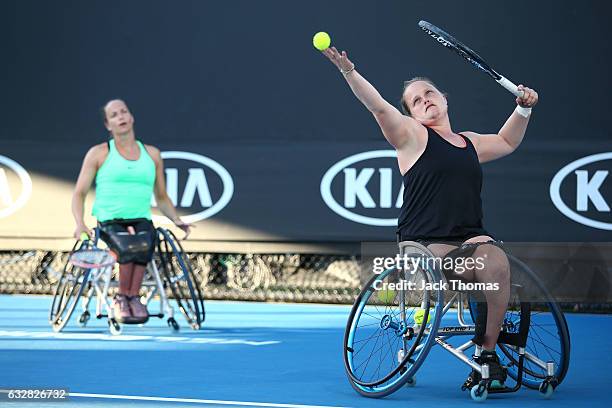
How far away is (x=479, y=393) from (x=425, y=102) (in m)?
1.08

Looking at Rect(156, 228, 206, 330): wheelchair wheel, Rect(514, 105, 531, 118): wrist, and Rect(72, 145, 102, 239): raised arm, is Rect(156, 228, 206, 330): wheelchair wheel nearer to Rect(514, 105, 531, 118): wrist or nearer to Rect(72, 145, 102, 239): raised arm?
Rect(72, 145, 102, 239): raised arm

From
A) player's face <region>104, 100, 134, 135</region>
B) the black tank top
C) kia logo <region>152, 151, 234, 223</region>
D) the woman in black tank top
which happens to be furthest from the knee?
kia logo <region>152, 151, 234, 223</region>

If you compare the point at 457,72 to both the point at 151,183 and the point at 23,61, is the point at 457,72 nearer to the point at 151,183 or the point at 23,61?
the point at 151,183

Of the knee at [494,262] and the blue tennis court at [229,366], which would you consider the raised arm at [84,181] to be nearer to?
the blue tennis court at [229,366]

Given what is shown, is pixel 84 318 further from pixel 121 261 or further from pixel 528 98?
pixel 528 98

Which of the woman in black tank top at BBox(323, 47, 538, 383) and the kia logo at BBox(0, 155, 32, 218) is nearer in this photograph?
the woman in black tank top at BBox(323, 47, 538, 383)

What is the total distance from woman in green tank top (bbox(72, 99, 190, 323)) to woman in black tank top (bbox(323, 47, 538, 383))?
2.37m

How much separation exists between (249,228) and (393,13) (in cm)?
168

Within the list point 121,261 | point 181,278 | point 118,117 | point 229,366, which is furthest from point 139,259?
point 229,366

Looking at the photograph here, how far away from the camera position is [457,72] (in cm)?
809

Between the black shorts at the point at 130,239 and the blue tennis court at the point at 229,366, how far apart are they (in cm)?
40

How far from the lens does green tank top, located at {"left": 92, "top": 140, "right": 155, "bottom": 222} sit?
21.9 ft

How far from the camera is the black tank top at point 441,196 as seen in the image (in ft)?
14.5

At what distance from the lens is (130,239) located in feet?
21.5
